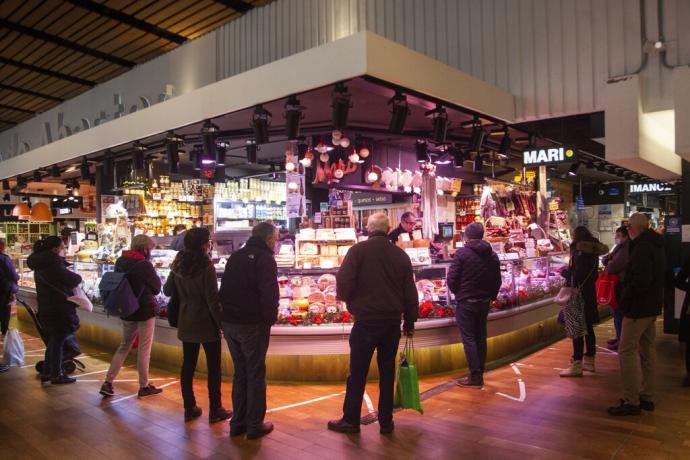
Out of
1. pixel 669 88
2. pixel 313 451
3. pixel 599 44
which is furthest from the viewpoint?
pixel 599 44

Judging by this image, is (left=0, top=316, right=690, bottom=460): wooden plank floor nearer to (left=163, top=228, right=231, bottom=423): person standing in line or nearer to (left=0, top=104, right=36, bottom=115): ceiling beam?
(left=163, top=228, right=231, bottom=423): person standing in line

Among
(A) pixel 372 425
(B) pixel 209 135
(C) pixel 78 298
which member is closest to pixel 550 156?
(B) pixel 209 135

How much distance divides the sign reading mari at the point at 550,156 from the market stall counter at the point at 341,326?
1.46 metres

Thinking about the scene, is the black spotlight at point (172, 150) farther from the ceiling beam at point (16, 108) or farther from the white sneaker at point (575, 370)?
the ceiling beam at point (16, 108)

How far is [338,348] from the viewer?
546 cm

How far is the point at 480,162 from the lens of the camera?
367 inches

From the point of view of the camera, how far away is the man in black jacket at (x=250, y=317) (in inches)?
153

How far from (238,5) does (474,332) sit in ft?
24.5

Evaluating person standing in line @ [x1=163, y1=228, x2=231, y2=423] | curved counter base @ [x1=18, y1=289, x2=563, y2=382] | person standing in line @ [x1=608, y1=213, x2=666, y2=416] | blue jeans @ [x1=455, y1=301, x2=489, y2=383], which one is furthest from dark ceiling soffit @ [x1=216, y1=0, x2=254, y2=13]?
person standing in line @ [x1=608, y1=213, x2=666, y2=416]

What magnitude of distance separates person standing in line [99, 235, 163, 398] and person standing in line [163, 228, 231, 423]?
2.77ft

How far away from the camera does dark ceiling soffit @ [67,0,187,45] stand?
30.4 ft

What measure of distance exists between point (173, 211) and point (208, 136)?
7.15m

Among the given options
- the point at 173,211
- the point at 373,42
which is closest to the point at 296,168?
the point at 373,42

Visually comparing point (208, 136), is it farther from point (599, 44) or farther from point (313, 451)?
point (599, 44)
